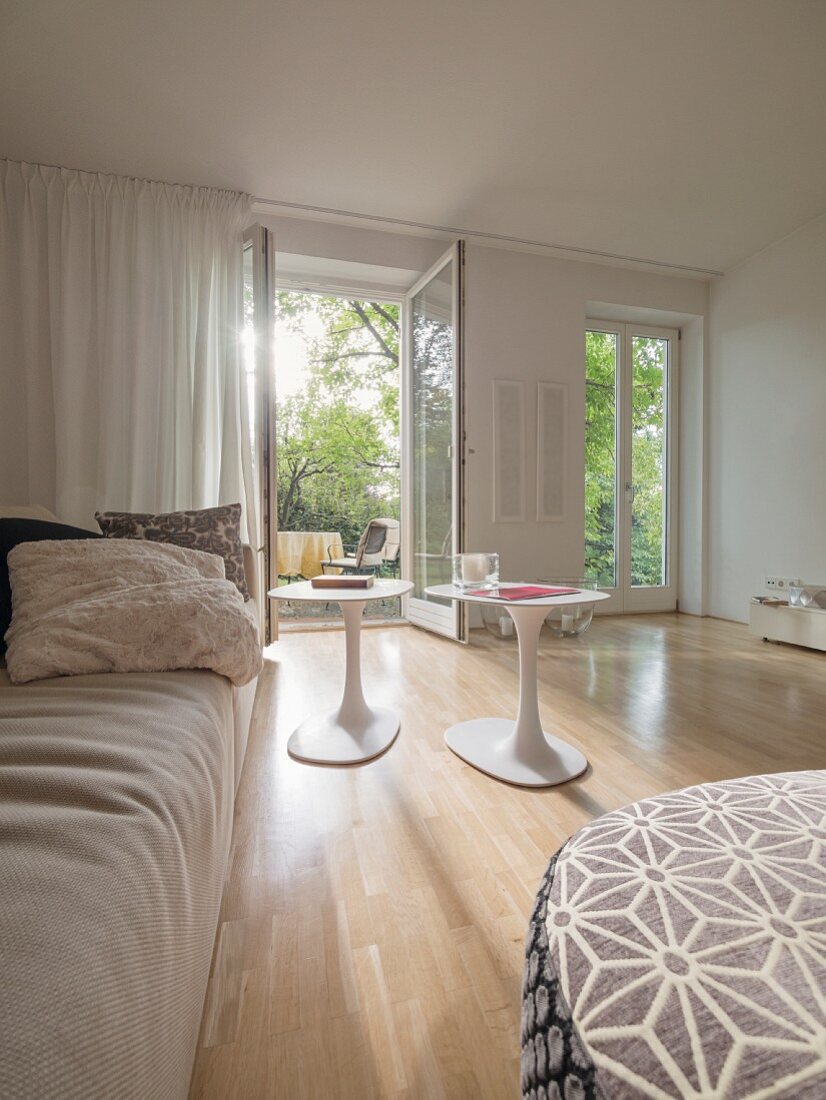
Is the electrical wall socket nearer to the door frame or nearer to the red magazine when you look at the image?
the door frame

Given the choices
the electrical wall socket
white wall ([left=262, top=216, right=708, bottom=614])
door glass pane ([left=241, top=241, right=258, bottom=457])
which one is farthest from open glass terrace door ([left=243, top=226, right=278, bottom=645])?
the electrical wall socket

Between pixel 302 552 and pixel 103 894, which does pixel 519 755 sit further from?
pixel 302 552

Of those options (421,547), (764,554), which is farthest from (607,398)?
(421,547)

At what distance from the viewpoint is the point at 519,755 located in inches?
75.7

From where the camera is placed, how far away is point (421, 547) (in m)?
4.37

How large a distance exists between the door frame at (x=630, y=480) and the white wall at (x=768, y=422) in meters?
0.33

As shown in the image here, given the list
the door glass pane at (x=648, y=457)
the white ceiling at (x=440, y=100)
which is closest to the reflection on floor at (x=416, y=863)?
the door glass pane at (x=648, y=457)

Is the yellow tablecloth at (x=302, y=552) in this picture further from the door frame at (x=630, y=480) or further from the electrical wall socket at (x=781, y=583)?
the electrical wall socket at (x=781, y=583)

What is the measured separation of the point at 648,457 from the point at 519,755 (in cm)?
400

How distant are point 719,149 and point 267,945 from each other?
4270 mm

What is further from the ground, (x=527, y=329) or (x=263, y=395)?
(x=527, y=329)

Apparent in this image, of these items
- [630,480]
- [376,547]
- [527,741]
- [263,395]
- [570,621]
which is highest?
[263,395]

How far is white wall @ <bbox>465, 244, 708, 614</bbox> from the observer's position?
4.32m

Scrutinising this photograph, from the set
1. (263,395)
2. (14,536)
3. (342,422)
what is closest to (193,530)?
(14,536)
